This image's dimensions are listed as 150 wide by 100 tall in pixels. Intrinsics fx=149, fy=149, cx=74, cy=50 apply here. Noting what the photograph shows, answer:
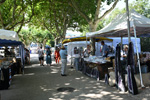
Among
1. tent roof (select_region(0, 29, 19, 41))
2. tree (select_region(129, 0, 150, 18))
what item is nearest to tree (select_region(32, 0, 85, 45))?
tent roof (select_region(0, 29, 19, 41))

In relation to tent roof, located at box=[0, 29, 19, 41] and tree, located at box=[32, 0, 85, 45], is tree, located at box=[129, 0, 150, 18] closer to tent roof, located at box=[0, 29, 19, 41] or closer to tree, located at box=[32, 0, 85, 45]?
tree, located at box=[32, 0, 85, 45]

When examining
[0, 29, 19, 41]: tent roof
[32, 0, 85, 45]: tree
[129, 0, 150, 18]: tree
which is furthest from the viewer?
[129, 0, 150, 18]: tree

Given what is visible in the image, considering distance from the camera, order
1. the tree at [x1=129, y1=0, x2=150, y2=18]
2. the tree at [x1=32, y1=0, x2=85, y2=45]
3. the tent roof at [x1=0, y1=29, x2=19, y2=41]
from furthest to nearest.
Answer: the tree at [x1=129, y1=0, x2=150, y2=18] → the tree at [x1=32, y1=0, x2=85, y2=45] → the tent roof at [x1=0, y1=29, x2=19, y2=41]

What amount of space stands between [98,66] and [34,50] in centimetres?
4226

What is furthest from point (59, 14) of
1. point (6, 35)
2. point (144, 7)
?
point (144, 7)

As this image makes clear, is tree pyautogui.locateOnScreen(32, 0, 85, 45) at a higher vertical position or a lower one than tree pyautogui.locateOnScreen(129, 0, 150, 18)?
lower

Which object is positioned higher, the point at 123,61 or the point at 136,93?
the point at 123,61

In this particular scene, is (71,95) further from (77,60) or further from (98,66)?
(77,60)

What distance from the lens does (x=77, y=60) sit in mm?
10867

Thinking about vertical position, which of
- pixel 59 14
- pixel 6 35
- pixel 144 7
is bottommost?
pixel 6 35

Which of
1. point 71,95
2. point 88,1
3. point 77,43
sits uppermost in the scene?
point 88,1

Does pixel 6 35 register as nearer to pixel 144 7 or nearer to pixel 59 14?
pixel 59 14

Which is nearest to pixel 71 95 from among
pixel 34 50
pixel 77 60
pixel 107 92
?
pixel 107 92

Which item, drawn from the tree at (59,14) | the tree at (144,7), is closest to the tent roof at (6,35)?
the tree at (59,14)
